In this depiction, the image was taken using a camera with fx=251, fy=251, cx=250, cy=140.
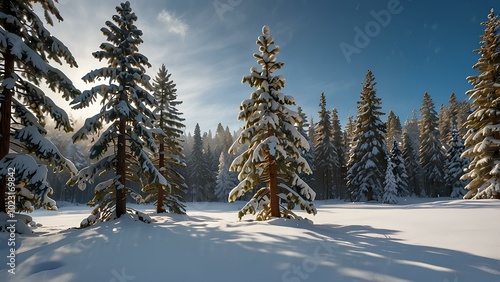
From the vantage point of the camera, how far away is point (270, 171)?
1229 centimetres

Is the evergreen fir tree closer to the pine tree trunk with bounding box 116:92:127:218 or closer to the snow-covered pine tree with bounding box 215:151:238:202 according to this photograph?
the snow-covered pine tree with bounding box 215:151:238:202

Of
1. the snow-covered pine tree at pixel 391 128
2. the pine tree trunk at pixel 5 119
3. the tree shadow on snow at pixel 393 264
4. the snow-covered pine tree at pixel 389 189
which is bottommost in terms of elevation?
the tree shadow on snow at pixel 393 264

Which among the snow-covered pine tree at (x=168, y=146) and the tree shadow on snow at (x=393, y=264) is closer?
the tree shadow on snow at (x=393, y=264)

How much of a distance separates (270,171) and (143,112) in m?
6.87

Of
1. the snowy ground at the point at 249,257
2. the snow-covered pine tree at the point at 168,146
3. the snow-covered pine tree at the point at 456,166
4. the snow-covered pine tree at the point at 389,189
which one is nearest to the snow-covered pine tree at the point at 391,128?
the snow-covered pine tree at the point at 456,166

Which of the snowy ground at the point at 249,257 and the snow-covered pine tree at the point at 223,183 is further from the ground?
the snow-covered pine tree at the point at 223,183

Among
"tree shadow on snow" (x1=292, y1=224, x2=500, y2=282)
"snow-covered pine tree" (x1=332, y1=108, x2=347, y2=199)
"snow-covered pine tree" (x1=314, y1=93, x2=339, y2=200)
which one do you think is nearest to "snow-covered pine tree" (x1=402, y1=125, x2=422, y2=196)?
"snow-covered pine tree" (x1=332, y1=108, x2=347, y2=199)

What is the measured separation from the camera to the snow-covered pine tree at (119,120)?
434 inches

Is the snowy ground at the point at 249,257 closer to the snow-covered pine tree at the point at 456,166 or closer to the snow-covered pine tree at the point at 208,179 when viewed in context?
the snow-covered pine tree at the point at 456,166

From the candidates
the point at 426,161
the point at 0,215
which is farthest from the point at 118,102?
the point at 426,161

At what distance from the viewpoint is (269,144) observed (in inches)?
447

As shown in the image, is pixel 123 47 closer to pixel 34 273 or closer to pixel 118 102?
pixel 118 102

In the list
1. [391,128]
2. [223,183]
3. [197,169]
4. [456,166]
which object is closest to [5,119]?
[223,183]

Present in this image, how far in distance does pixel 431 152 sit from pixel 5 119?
5782 cm
